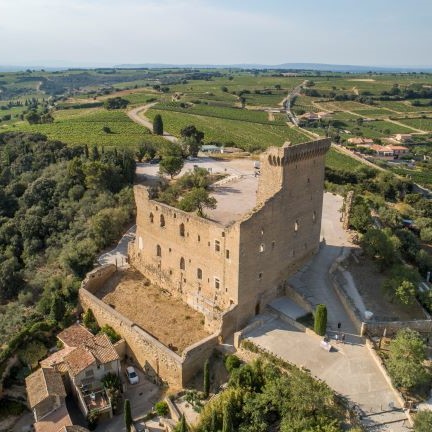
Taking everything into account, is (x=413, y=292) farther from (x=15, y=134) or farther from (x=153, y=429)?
(x=15, y=134)

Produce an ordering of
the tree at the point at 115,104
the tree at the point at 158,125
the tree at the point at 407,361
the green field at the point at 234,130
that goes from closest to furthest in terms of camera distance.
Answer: the tree at the point at 407,361 → the tree at the point at 158,125 → the green field at the point at 234,130 → the tree at the point at 115,104

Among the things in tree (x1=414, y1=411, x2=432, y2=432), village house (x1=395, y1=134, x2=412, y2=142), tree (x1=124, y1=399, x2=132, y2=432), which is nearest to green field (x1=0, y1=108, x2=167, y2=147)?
tree (x1=124, y1=399, x2=132, y2=432)

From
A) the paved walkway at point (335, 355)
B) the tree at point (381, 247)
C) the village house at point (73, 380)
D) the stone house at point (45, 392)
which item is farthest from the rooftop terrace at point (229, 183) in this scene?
the stone house at point (45, 392)

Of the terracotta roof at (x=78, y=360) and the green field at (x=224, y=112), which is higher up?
the green field at (x=224, y=112)

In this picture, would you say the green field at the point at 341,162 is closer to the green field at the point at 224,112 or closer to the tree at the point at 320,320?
the green field at the point at 224,112

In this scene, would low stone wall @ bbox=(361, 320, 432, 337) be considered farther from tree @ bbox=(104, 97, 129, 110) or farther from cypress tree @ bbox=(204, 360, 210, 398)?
tree @ bbox=(104, 97, 129, 110)

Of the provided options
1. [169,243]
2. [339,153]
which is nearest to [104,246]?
[169,243]
